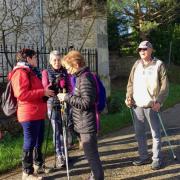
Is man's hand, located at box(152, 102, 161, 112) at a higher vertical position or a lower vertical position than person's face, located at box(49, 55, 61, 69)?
lower

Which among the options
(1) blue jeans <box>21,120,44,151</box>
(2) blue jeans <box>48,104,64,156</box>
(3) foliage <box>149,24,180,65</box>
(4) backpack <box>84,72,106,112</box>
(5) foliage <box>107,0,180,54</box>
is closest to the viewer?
(4) backpack <box>84,72,106,112</box>

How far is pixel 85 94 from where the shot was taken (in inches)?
223

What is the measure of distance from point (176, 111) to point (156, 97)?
731 cm

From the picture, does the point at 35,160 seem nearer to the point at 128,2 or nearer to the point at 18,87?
the point at 18,87

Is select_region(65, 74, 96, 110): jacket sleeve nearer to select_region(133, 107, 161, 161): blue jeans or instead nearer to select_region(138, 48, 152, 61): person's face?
select_region(138, 48, 152, 61): person's face

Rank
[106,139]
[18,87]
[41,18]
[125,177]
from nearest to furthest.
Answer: [18,87] → [125,177] → [106,139] → [41,18]

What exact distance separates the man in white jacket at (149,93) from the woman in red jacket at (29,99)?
4.54ft

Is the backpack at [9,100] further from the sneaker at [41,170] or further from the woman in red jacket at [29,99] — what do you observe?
the sneaker at [41,170]

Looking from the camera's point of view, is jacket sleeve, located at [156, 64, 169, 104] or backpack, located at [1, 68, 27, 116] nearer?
backpack, located at [1, 68, 27, 116]

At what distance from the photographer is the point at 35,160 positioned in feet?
22.9

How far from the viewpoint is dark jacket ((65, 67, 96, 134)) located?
5668 mm

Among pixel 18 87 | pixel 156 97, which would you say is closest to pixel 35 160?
pixel 18 87

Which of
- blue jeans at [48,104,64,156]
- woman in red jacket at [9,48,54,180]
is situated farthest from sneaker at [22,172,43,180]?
blue jeans at [48,104,64,156]

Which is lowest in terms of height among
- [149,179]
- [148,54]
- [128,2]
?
[149,179]
